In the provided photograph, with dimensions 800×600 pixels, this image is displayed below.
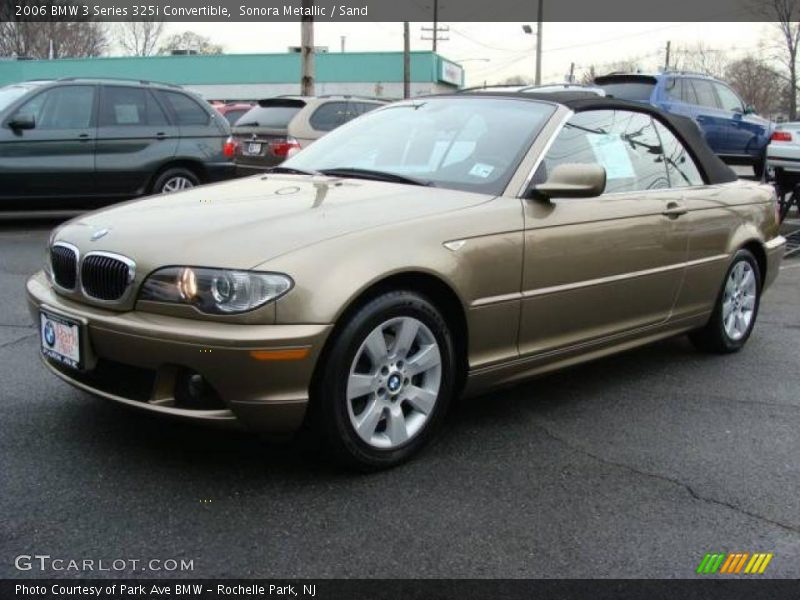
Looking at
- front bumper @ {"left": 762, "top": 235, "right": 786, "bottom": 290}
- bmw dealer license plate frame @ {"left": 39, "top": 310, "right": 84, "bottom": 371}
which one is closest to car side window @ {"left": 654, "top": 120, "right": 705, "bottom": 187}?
front bumper @ {"left": 762, "top": 235, "right": 786, "bottom": 290}

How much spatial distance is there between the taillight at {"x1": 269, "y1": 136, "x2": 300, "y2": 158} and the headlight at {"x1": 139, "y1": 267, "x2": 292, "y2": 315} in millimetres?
7834

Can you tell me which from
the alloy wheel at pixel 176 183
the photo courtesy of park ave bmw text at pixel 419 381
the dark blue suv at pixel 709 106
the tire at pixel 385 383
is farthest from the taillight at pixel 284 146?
the tire at pixel 385 383

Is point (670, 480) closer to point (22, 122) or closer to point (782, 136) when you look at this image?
point (22, 122)

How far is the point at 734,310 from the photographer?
5199 millimetres

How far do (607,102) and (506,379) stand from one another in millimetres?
1695

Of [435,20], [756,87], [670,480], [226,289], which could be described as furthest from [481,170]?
[756,87]

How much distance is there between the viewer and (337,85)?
4431cm

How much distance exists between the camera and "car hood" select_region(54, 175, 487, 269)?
117 inches

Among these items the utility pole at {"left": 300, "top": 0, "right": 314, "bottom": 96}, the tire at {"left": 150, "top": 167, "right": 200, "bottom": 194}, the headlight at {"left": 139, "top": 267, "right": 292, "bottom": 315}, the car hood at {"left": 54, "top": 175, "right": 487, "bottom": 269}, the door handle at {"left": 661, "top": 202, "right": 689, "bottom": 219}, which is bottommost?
the tire at {"left": 150, "top": 167, "right": 200, "bottom": 194}

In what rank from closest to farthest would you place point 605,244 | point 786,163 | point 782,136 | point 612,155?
point 605,244 → point 612,155 → point 786,163 → point 782,136

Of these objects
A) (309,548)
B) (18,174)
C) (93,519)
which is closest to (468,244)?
(309,548)

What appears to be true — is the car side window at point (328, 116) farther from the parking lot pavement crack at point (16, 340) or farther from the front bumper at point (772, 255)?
the front bumper at point (772, 255)

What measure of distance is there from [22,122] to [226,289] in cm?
694

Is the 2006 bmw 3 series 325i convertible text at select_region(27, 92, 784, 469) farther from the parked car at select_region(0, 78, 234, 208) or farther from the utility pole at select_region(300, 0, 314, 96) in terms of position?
the utility pole at select_region(300, 0, 314, 96)
